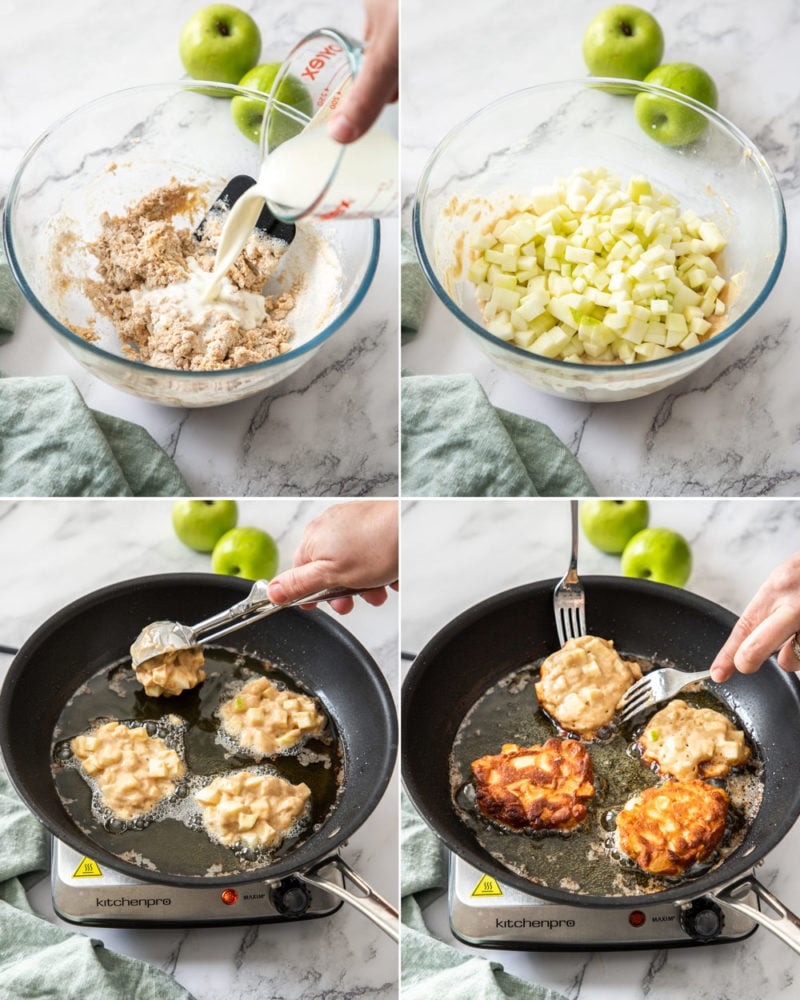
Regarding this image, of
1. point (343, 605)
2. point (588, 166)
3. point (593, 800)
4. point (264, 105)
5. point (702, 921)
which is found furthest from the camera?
point (588, 166)

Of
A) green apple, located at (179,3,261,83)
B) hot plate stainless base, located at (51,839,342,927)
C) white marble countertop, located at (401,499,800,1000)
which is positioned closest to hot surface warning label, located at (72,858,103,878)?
hot plate stainless base, located at (51,839,342,927)

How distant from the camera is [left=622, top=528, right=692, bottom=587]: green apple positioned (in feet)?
5.48

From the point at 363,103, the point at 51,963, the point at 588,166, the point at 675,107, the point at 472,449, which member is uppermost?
the point at 363,103

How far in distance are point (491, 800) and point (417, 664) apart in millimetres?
213

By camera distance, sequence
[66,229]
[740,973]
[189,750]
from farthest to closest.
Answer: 1. [66,229]
2. [189,750]
3. [740,973]

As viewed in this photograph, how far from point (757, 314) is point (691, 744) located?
0.72m

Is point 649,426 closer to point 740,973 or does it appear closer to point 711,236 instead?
point 711,236

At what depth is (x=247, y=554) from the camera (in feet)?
5.28

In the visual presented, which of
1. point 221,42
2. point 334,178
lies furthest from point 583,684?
point 221,42

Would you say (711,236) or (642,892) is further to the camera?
(711,236)

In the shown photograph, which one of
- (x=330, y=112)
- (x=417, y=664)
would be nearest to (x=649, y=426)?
(x=417, y=664)

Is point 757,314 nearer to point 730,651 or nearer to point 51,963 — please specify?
point 730,651

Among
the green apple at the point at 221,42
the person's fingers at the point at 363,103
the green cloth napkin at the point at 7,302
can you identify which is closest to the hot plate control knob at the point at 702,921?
the person's fingers at the point at 363,103

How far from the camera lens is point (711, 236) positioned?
1717 millimetres
